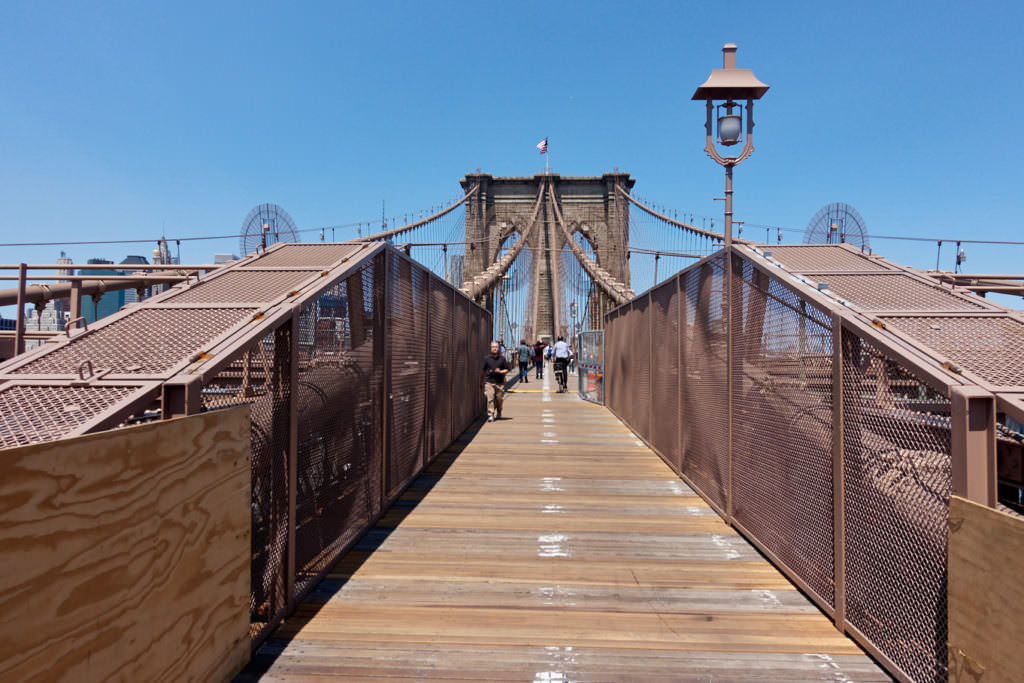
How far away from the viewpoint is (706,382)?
4.91 metres

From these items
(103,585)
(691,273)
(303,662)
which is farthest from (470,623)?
(691,273)

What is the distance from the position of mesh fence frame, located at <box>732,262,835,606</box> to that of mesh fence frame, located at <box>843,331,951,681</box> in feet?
0.70

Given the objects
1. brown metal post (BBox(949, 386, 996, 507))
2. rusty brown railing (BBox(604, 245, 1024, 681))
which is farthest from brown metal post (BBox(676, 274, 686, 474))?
brown metal post (BBox(949, 386, 996, 507))

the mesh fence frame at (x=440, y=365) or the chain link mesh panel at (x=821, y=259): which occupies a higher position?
the chain link mesh panel at (x=821, y=259)

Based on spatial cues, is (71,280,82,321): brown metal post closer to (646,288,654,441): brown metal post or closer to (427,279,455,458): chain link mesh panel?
(427,279,455,458): chain link mesh panel

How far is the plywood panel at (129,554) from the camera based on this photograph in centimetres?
140

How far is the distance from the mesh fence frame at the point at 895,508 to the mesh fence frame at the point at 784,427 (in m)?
0.21

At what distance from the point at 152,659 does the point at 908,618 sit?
8.15 ft

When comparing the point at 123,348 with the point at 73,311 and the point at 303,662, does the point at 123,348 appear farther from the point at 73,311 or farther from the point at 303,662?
the point at 73,311

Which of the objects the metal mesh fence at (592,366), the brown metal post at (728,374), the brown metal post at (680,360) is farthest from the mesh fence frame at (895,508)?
the metal mesh fence at (592,366)

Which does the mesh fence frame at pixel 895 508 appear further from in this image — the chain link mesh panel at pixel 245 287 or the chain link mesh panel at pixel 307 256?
the chain link mesh panel at pixel 307 256

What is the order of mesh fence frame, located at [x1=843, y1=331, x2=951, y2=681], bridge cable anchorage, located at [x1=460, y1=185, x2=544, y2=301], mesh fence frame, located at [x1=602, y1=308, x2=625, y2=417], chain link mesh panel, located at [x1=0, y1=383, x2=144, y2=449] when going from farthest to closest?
1. bridge cable anchorage, located at [x1=460, y1=185, x2=544, y2=301]
2. mesh fence frame, located at [x1=602, y1=308, x2=625, y2=417]
3. mesh fence frame, located at [x1=843, y1=331, x2=951, y2=681]
4. chain link mesh panel, located at [x1=0, y1=383, x2=144, y2=449]

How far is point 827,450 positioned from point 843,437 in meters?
0.19

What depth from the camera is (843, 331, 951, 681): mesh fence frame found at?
215 centimetres
